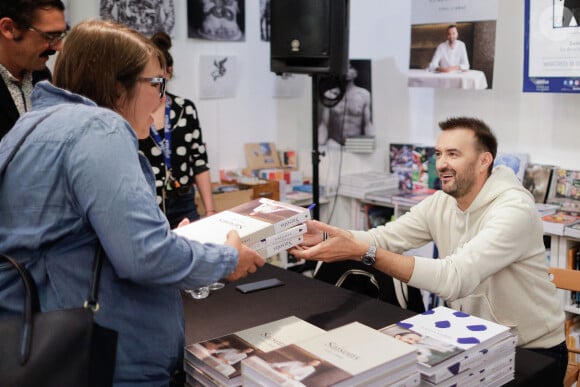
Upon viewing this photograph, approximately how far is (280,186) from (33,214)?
3.39m

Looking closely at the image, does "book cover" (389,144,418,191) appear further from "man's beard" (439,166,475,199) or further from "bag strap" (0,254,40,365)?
"bag strap" (0,254,40,365)

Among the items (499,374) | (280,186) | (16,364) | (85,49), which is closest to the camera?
(16,364)

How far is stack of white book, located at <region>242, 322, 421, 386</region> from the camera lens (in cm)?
118

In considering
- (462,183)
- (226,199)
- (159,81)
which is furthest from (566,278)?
(226,199)

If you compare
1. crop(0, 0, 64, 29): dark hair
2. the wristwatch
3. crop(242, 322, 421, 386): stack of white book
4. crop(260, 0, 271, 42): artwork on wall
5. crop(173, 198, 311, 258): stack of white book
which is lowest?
crop(242, 322, 421, 386): stack of white book

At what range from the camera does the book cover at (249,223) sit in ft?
5.08

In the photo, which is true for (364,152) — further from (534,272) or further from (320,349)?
(320,349)

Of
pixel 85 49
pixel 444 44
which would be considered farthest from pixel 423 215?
pixel 444 44

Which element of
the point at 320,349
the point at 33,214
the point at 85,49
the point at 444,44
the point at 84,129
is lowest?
the point at 320,349

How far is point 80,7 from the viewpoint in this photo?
13.2ft

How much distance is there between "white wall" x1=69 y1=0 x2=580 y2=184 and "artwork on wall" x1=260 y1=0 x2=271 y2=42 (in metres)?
0.04

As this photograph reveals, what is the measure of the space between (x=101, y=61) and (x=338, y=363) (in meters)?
0.76

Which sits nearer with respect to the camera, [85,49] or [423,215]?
[85,49]

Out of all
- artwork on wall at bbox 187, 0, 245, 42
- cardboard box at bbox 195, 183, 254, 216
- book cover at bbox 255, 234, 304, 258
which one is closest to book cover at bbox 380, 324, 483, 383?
book cover at bbox 255, 234, 304, 258
